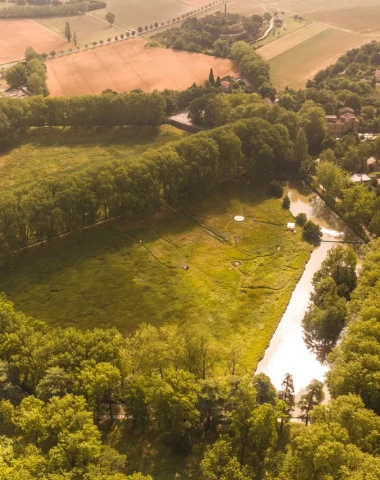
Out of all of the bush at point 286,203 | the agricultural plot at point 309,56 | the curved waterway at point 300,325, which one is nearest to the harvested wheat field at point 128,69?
the agricultural plot at point 309,56

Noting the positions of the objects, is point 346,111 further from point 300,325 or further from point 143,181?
point 300,325

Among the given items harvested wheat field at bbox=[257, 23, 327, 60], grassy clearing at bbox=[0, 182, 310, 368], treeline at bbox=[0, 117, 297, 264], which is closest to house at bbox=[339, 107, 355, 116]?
treeline at bbox=[0, 117, 297, 264]

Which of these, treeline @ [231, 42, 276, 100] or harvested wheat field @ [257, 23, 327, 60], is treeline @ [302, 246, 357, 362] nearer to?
treeline @ [231, 42, 276, 100]

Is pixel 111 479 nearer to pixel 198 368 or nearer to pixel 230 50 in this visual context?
pixel 198 368

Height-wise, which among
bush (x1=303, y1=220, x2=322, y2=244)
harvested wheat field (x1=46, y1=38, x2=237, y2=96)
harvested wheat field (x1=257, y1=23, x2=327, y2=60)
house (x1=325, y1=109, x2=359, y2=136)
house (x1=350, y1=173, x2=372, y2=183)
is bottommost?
bush (x1=303, y1=220, x2=322, y2=244)

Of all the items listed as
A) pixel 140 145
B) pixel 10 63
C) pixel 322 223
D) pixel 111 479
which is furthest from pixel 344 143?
pixel 10 63

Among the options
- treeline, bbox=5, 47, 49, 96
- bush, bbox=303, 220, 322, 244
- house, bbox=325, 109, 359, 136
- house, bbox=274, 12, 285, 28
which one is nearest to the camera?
bush, bbox=303, 220, 322, 244

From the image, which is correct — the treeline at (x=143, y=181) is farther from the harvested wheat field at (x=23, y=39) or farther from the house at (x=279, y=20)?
the house at (x=279, y=20)
